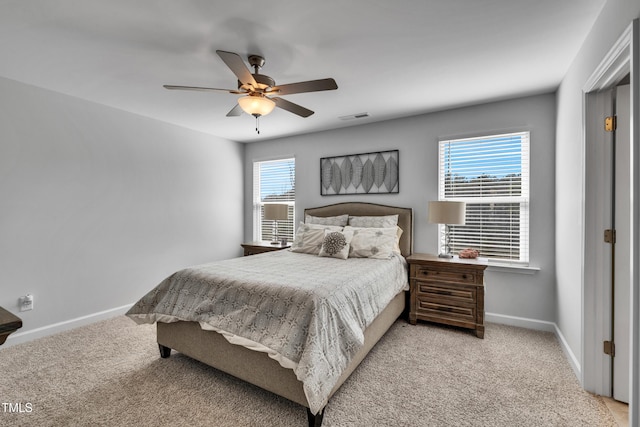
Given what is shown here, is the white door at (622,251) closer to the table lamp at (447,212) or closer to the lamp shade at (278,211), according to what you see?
the table lamp at (447,212)

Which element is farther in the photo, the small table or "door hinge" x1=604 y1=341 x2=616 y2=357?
"door hinge" x1=604 y1=341 x2=616 y2=357

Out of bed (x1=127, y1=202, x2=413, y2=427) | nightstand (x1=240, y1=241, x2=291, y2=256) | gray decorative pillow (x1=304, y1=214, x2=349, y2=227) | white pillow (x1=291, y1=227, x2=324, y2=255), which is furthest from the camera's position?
nightstand (x1=240, y1=241, x2=291, y2=256)

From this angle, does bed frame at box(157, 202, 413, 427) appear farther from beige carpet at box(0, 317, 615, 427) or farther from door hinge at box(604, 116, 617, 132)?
door hinge at box(604, 116, 617, 132)

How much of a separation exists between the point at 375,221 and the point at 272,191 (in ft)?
7.10

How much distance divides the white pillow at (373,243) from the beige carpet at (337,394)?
0.90 metres

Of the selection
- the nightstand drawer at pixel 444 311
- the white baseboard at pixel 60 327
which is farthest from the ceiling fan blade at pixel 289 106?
the white baseboard at pixel 60 327

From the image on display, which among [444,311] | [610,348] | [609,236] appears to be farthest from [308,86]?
[610,348]

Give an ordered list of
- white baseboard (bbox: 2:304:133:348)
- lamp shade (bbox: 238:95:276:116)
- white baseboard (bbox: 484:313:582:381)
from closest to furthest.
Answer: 1. lamp shade (bbox: 238:95:276:116)
2. white baseboard (bbox: 484:313:582:381)
3. white baseboard (bbox: 2:304:133:348)

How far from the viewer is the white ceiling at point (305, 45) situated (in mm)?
1845

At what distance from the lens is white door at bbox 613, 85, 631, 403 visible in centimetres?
197

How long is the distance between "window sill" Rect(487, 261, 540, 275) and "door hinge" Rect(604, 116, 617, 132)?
1703 millimetres

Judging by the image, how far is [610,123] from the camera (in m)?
2.04

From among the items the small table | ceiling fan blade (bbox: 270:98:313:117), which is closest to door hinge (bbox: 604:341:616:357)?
ceiling fan blade (bbox: 270:98:313:117)

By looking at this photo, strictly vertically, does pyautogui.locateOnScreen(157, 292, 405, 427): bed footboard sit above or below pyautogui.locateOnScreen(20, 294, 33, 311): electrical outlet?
below
